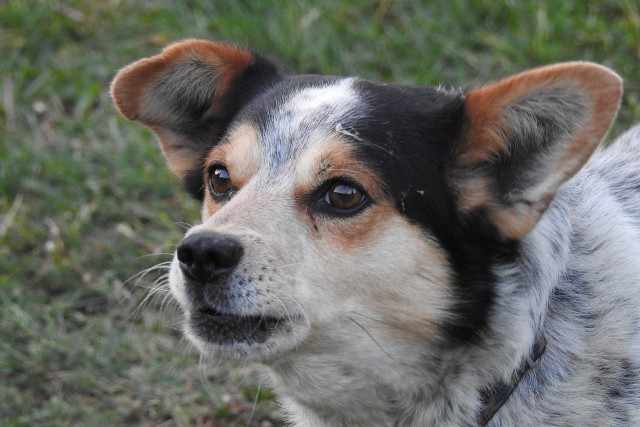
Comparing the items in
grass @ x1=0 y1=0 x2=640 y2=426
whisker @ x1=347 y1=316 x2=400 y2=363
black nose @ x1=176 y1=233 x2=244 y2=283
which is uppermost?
black nose @ x1=176 y1=233 x2=244 y2=283

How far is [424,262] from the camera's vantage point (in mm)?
3041

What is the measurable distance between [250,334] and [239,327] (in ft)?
0.13

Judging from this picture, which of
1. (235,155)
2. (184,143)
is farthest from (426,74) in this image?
(235,155)

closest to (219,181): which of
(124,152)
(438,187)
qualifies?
(438,187)

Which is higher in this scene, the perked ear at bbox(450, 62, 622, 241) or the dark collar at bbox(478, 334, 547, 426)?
the perked ear at bbox(450, 62, 622, 241)

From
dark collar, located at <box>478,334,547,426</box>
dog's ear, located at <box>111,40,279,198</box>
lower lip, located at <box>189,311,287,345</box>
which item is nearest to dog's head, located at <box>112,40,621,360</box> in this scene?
lower lip, located at <box>189,311,287,345</box>

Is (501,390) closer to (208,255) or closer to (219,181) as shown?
(208,255)

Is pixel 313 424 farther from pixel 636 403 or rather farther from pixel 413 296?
pixel 636 403

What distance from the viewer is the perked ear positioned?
2801 mm

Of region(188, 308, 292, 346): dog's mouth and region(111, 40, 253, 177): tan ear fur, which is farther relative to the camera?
region(111, 40, 253, 177): tan ear fur

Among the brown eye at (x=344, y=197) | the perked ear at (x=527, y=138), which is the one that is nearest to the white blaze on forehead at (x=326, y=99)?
→ the brown eye at (x=344, y=197)

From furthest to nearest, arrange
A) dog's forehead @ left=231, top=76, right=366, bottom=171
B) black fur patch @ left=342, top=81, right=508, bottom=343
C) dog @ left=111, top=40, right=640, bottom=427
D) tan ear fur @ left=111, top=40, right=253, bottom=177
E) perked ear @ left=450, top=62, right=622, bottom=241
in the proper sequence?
tan ear fur @ left=111, top=40, right=253, bottom=177, dog's forehead @ left=231, top=76, right=366, bottom=171, black fur patch @ left=342, top=81, right=508, bottom=343, dog @ left=111, top=40, right=640, bottom=427, perked ear @ left=450, top=62, right=622, bottom=241

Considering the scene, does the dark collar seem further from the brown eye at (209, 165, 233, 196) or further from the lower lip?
the brown eye at (209, 165, 233, 196)

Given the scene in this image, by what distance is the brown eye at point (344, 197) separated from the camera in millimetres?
3096
